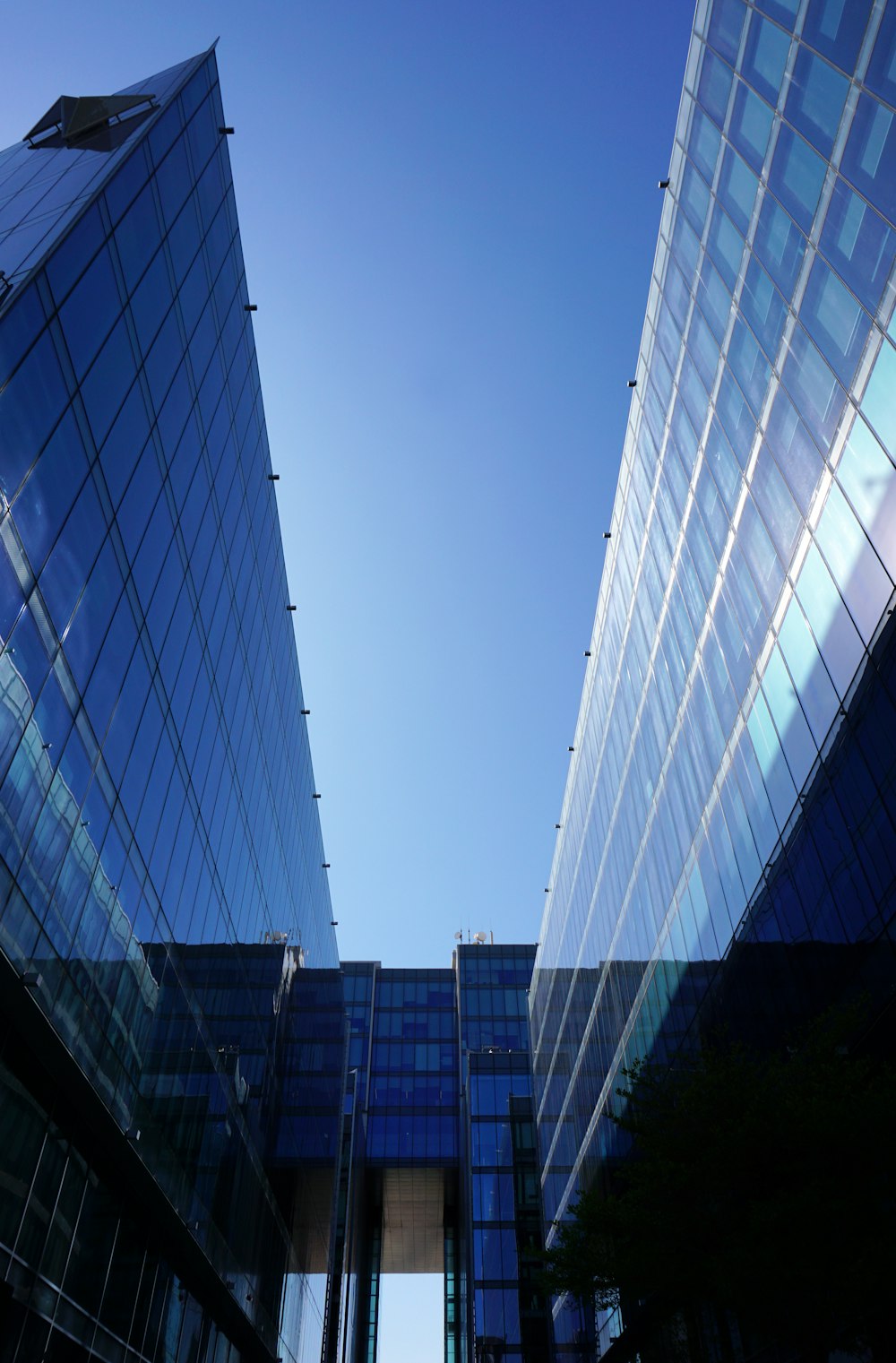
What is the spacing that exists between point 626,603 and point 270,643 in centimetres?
1520

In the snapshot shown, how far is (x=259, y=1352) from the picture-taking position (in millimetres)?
38281

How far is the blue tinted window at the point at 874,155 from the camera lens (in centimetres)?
1845

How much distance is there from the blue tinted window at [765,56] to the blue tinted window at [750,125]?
1.06 ft

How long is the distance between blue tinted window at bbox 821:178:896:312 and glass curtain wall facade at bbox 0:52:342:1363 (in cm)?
1553

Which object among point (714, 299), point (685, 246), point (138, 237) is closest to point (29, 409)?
point (138, 237)

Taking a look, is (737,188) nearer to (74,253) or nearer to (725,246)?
(725,246)

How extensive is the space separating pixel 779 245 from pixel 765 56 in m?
4.98

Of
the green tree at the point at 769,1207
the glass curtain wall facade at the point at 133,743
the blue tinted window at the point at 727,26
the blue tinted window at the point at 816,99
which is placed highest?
the blue tinted window at the point at 727,26

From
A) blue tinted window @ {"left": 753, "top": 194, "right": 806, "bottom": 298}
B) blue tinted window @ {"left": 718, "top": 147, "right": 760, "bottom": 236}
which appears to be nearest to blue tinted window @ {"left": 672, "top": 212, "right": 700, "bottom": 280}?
blue tinted window @ {"left": 718, "top": 147, "right": 760, "bottom": 236}

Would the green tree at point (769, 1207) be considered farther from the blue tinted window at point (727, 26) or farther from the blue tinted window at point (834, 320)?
the blue tinted window at point (727, 26)

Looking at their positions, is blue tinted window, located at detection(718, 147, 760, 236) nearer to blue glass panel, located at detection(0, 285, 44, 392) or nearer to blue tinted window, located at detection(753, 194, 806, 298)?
blue tinted window, located at detection(753, 194, 806, 298)

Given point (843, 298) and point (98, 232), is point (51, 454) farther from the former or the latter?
point (843, 298)

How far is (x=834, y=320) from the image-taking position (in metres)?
21.2

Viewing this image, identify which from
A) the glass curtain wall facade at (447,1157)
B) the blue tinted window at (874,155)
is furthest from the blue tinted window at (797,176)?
the glass curtain wall facade at (447,1157)
